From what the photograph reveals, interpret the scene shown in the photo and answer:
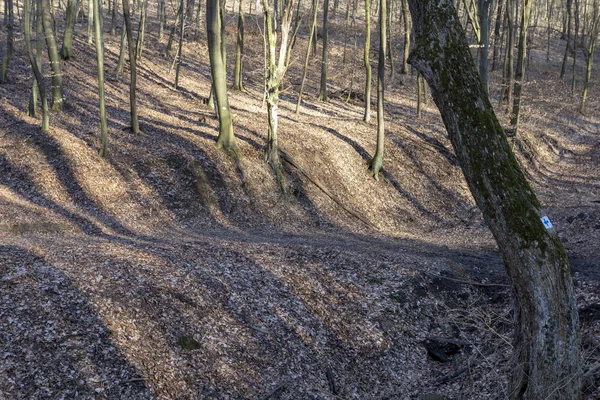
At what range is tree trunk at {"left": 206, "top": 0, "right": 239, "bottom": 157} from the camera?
1752 cm

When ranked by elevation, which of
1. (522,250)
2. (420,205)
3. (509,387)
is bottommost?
(420,205)

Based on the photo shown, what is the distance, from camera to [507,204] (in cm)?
523

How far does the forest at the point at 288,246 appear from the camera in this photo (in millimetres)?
5355

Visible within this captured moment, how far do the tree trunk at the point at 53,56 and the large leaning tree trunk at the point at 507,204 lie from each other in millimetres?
17563

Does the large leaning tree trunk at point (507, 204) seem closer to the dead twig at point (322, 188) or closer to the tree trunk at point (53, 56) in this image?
the dead twig at point (322, 188)

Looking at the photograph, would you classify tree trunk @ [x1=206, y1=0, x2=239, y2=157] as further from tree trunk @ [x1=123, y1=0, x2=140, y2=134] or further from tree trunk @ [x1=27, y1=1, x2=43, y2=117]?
tree trunk @ [x1=27, y1=1, x2=43, y2=117]

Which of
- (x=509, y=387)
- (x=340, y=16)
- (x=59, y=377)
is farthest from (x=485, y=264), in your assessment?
(x=340, y=16)

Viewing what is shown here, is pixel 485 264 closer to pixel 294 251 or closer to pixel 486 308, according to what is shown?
pixel 486 308

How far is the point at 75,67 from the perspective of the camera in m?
27.9

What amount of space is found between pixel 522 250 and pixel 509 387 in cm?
157

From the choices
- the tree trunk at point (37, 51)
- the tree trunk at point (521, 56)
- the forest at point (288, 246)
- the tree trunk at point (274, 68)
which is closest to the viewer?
the forest at point (288, 246)

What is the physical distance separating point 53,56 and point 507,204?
756 inches

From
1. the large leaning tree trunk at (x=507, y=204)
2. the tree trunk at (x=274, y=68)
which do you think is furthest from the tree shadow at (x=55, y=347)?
the tree trunk at (x=274, y=68)

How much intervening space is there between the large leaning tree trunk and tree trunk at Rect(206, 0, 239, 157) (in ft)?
43.3
